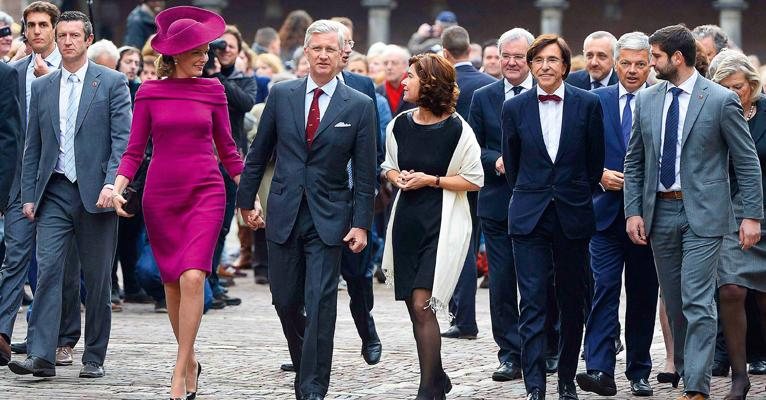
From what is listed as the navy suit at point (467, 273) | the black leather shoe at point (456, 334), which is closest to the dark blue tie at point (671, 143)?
the navy suit at point (467, 273)

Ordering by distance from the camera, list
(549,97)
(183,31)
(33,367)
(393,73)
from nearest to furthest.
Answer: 1. (183,31)
2. (549,97)
3. (33,367)
4. (393,73)

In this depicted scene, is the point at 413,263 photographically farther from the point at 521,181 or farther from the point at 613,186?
the point at 613,186

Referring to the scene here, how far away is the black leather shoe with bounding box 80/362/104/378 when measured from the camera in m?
9.94

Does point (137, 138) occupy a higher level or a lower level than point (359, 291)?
higher

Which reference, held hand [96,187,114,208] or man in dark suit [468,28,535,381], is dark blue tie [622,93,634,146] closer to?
man in dark suit [468,28,535,381]

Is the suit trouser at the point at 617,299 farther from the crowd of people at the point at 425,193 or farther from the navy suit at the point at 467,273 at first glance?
the navy suit at the point at 467,273

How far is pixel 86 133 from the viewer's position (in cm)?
1013

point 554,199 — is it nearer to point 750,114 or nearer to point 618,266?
point 618,266

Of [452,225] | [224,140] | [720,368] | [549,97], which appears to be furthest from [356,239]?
[720,368]

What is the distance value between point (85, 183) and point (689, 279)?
3598 millimetres

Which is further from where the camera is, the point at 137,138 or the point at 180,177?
the point at 137,138

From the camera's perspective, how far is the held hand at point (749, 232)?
29.7ft

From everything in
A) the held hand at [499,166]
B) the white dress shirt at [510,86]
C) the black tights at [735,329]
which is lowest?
the black tights at [735,329]

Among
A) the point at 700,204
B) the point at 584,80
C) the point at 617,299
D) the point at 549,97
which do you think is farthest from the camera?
the point at 584,80
